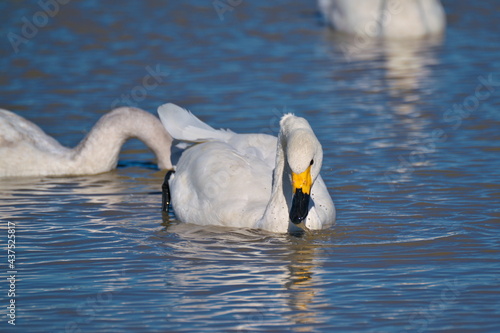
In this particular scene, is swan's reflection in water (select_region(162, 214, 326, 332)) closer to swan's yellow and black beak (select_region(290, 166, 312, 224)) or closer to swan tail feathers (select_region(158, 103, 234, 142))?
swan's yellow and black beak (select_region(290, 166, 312, 224))

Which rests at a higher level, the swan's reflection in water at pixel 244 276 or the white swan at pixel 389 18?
the white swan at pixel 389 18

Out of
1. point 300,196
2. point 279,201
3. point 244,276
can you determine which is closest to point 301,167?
point 300,196

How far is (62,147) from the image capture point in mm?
11055

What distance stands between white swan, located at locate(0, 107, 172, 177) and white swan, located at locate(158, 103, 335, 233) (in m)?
1.34

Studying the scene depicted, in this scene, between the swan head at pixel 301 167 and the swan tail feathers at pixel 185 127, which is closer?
the swan head at pixel 301 167

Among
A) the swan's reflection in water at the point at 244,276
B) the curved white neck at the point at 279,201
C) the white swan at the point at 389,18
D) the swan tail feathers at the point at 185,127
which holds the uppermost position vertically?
the white swan at the point at 389,18

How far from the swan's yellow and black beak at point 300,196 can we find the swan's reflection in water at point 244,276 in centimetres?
34

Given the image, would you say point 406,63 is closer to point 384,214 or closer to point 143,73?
point 143,73

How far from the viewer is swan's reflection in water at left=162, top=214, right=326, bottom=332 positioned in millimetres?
6582

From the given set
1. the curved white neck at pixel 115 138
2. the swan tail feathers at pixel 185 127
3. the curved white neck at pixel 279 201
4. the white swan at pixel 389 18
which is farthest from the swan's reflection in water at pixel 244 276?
the white swan at pixel 389 18

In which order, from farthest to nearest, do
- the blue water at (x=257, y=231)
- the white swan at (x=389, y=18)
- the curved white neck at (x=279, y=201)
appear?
1. the white swan at (x=389, y=18)
2. the curved white neck at (x=279, y=201)
3. the blue water at (x=257, y=231)

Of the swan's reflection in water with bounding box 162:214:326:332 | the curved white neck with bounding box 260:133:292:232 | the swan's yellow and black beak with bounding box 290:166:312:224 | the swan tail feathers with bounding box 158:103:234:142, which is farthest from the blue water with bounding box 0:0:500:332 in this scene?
the swan tail feathers with bounding box 158:103:234:142

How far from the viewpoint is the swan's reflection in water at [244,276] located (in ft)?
21.6

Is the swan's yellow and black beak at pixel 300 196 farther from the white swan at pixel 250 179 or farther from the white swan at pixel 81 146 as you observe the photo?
the white swan at pixel 81 146
